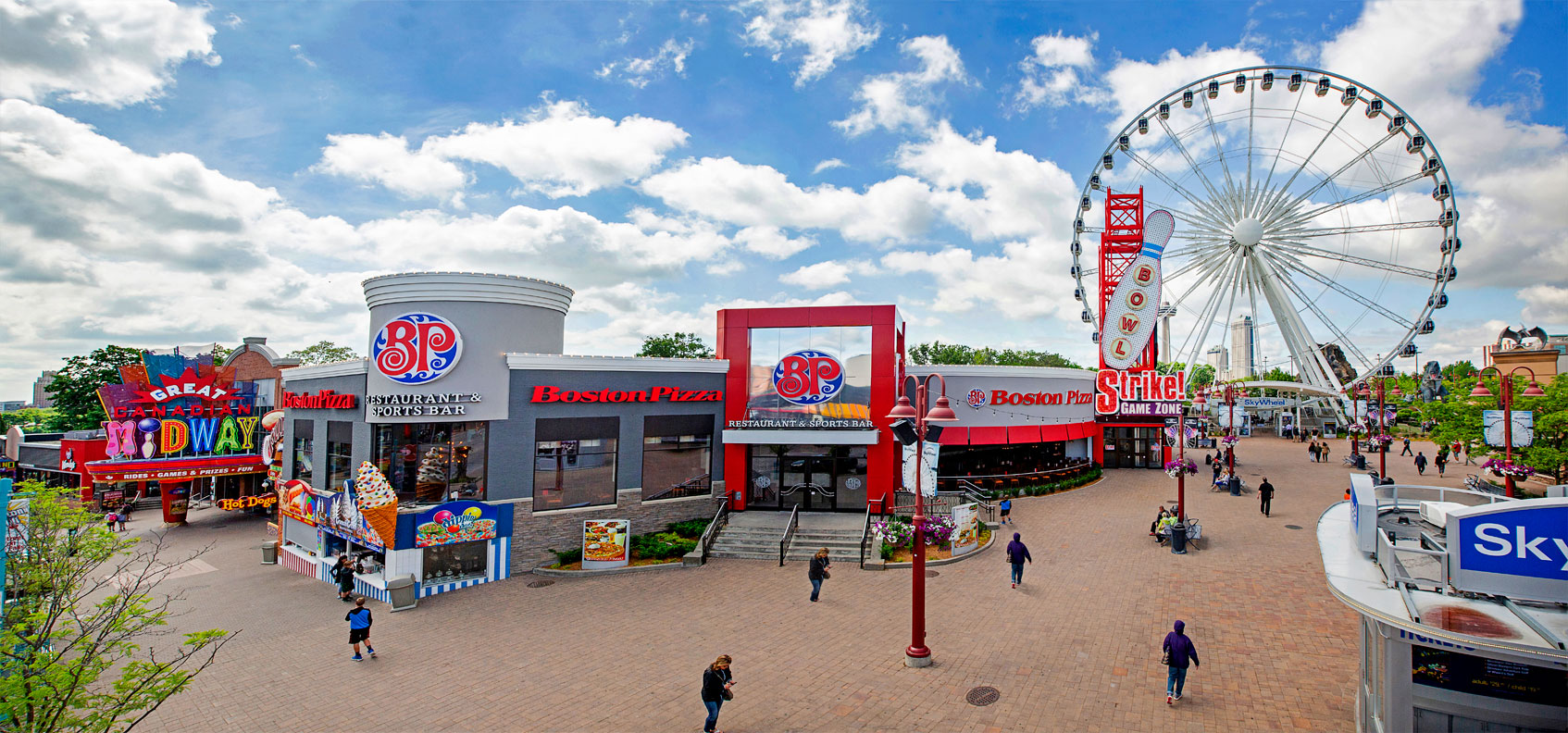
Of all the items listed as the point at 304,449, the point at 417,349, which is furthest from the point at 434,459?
the point at 304,449

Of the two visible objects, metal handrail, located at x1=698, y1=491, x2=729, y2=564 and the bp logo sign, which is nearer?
metal handrail, located at x1=698, y1=491, x2=729, y2=564

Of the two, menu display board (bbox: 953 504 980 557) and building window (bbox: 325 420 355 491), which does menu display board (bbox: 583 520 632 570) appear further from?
menu display board (bbox: 953 504 980 557)

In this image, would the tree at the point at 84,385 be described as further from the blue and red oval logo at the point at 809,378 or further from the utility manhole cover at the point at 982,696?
the utility manhole cover at the point at 982,696

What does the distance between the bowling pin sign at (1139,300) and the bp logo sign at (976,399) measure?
7170mm

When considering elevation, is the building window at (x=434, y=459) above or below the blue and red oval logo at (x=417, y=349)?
below

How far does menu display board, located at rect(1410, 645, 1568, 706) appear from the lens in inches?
285

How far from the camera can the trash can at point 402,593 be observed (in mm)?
17781

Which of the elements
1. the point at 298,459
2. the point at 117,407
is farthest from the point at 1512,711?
the point at 117,407

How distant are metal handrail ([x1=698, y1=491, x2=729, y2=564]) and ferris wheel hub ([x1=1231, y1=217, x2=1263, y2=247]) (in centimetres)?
3929

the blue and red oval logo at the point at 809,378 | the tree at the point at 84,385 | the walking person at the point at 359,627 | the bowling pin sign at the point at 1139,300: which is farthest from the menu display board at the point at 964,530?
the tree at the point at 84,385

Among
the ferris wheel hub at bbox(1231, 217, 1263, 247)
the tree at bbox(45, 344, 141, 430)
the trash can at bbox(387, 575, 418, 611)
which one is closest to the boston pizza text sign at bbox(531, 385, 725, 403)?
the trash can at bbox(387, 575, 418, 611)

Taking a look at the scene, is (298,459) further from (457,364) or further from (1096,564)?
(1096,564)

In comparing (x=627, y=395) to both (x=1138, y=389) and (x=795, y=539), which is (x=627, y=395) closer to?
(x=795, y=539)

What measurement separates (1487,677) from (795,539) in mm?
16874
